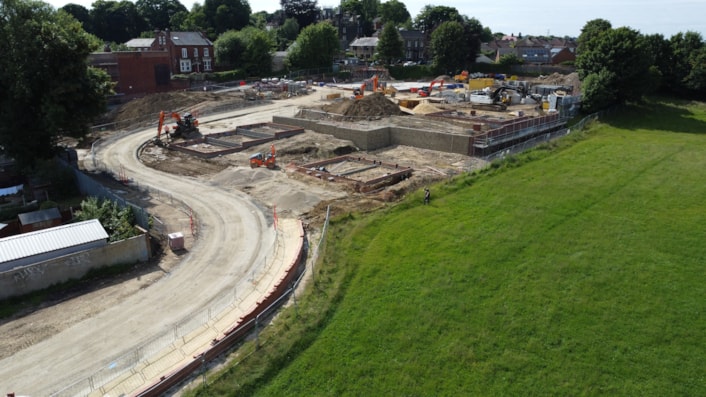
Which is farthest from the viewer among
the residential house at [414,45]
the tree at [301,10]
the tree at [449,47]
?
the tree at [301,10]

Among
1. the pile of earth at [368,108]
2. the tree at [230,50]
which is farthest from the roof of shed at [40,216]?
the tree at [230,50]

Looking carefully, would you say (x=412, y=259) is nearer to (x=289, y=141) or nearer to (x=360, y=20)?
(x=289, y=141)

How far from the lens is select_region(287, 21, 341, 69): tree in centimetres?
9169

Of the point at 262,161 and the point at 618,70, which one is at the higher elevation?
the point at 618,70

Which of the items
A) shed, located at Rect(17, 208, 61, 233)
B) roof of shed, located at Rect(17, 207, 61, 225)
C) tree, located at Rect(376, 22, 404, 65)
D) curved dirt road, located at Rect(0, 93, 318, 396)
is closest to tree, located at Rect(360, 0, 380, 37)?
tree, located at Rect(376, 22, 404, 65)

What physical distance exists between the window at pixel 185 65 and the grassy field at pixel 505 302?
67190 mm

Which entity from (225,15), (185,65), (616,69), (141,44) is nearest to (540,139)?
(616,69)

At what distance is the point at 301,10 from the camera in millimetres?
136250

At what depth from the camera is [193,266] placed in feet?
73.4

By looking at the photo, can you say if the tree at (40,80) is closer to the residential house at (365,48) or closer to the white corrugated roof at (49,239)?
the white corrugated roof at (49,239)

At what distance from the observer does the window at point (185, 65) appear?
83375mm

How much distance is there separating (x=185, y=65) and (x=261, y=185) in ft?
193

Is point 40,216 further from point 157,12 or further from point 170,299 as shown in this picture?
point 157,12

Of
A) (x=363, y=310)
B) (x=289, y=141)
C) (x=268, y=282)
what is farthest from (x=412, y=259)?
(x=289, y=141)
